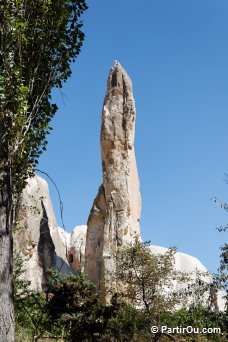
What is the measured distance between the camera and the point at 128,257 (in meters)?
11.0

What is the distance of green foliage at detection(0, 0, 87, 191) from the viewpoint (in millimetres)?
6277

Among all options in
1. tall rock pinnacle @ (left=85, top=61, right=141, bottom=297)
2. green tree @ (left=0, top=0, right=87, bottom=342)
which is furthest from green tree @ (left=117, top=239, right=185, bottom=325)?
tall rock pinnacle @ (left=85, top=61, right=141, bottom=297)

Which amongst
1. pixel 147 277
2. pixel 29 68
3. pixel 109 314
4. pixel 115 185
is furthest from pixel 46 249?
pixel 29 68

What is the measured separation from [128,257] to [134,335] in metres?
2.51

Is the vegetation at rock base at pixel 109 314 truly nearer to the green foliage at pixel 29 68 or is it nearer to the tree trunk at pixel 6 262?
the tree trunk at pixel 6 262

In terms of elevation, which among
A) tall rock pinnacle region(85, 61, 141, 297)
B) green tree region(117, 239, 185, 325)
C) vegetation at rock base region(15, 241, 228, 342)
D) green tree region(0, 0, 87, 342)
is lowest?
vegetation at rock base region(15, 241, 228, 342)

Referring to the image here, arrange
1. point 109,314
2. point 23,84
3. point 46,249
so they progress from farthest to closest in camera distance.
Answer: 1. point 46,249
2. point 109,314
3. point 23,84

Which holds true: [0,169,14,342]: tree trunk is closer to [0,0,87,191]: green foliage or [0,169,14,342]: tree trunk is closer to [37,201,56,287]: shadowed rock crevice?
[0,0,87,191]: green foliage

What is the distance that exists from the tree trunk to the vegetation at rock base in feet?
2.57

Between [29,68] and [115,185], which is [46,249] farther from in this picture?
[29,68]

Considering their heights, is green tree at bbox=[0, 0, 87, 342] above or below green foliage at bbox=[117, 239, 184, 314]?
above

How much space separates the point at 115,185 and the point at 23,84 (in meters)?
16.4

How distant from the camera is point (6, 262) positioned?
555cm

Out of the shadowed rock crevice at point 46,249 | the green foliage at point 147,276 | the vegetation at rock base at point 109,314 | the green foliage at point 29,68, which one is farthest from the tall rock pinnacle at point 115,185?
the green foliage at point 29,68
